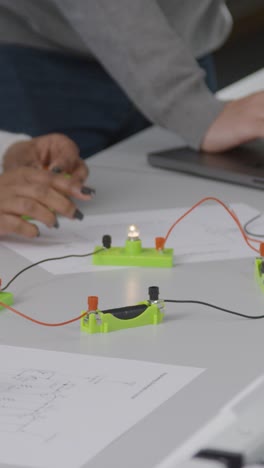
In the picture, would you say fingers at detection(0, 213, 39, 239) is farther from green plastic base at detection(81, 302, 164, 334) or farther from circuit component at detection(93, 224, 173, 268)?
green plastic base at detection(81, 302, 164, 334)

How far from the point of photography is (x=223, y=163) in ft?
5.76

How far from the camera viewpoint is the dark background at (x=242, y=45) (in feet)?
17.1

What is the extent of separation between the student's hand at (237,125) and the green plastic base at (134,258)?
0.54 m

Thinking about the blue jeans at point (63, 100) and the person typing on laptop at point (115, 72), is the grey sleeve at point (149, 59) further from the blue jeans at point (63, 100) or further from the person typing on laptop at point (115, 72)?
the blue jeans at point (63, 100)

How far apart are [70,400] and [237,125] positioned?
0.98 meters

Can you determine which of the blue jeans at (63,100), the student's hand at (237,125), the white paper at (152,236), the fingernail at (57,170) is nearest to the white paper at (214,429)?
the white paper at (152,236)

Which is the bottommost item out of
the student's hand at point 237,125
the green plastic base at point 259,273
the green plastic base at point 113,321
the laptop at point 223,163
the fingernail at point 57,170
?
the green plastic base at point 113,321

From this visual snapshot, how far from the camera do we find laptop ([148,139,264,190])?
1674 millimetres

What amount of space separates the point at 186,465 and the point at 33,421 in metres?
0.28

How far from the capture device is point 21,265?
1.31 metres

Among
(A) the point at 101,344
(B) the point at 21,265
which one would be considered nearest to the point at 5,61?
(B) the point at 21,265

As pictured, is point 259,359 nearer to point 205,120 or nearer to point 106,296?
point 106,296

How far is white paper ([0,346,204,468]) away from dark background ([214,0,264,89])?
413 cm

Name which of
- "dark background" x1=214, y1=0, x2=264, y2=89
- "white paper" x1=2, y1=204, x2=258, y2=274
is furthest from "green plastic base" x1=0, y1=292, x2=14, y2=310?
"dark background" x1=214, y1=0, x2=264, y2=89
